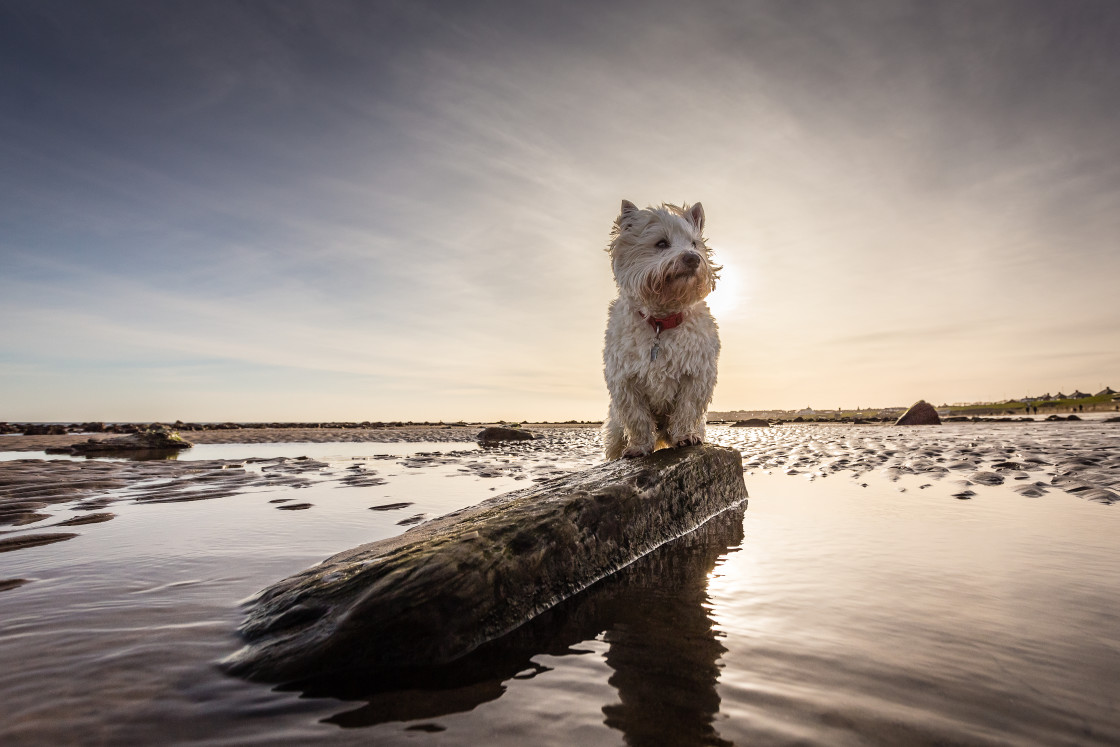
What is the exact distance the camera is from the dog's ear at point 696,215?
6.22 meters

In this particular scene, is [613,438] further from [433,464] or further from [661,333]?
[433,464]

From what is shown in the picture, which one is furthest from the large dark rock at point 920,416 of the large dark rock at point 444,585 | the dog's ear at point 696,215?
the large dark rock at point 444,585

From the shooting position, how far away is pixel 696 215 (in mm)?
6270

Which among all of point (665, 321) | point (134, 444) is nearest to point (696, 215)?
point (665, 321)

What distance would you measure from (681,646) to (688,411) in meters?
3.89

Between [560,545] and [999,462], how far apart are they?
977cm

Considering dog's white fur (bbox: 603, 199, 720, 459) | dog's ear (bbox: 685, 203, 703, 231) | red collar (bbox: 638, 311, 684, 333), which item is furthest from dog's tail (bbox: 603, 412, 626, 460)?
dog's ear (bbox: 685, 203, 703, 231)

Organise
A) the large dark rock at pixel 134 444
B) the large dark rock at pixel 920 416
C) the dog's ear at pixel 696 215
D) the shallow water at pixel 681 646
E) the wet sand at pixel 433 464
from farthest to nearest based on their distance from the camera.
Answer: the large dark rock at pixel 920 416, the large dark rock at pixel 134 444, the wet sand at pixel 433 464, the dog's ear at pixel 696 215, the shallow water at pixel 681 646

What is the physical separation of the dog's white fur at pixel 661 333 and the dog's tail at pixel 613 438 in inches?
11.8

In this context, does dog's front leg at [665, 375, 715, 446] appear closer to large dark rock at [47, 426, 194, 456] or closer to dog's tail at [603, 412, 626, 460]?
dog's tail at [603, 412, 626, 460]

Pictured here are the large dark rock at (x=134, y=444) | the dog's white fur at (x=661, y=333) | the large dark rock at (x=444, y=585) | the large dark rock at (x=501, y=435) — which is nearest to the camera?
the large dark rock at (x=444, y=585)

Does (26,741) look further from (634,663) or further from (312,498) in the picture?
(312,498)

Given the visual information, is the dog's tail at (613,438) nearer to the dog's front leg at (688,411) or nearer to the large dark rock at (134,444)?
the dog's front leg at (688,411)

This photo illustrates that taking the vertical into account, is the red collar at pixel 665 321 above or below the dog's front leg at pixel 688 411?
above
